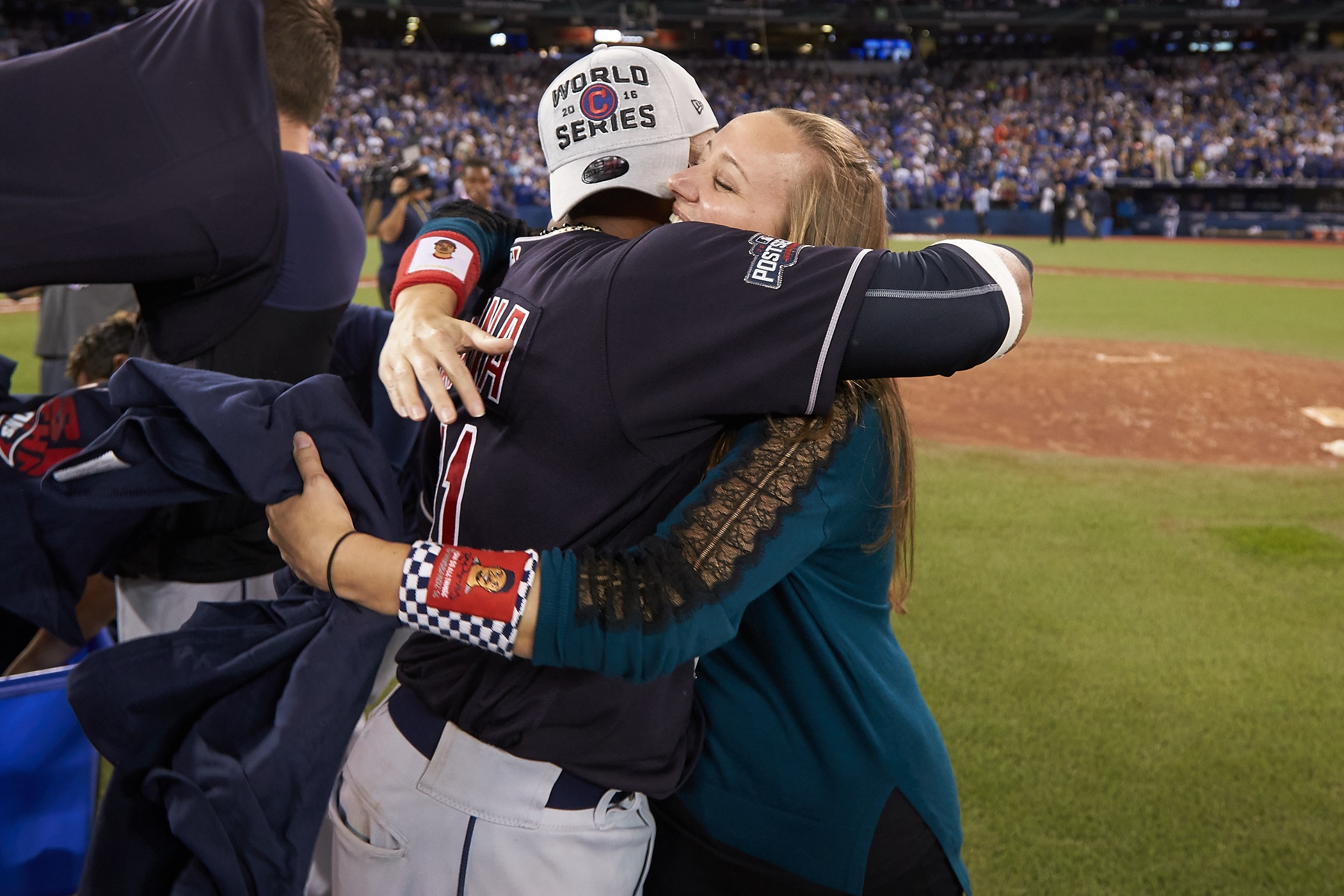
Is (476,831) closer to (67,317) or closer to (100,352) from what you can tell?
(100,352)

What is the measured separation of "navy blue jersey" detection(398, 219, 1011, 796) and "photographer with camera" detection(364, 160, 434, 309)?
687 cm

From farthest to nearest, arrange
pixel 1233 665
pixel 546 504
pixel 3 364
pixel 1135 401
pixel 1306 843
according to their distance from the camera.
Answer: pixel 1135 401 < pixel 1233 665 < pixel 1306 843 < pixel 3 364 < pixel 546 504

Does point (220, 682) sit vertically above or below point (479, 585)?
below

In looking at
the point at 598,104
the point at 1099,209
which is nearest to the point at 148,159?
the point at 598,104

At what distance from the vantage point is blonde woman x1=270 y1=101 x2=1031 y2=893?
1.36 metres

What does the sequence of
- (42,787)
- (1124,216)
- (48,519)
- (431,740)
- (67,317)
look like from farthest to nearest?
1. (1124,216)
2. (67,317)
3. (42,787)
4. (48,519)
5. (431,740)

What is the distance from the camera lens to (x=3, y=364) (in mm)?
2180

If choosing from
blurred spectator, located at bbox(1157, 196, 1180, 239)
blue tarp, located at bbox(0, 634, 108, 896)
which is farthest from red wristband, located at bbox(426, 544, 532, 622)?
blurred spectator, located at bbox(1157, 196, 1180, 239)

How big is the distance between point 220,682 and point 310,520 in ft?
1.29

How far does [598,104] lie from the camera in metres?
1.83

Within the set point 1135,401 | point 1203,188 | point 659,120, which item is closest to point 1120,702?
point 659,120

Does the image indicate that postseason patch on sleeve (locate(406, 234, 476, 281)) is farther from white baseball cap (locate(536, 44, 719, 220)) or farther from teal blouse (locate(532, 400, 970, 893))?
teal blouse (locate(532, 400, 970, 893))

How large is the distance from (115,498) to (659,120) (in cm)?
115

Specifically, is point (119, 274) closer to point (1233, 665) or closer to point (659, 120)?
point (659, 120)
